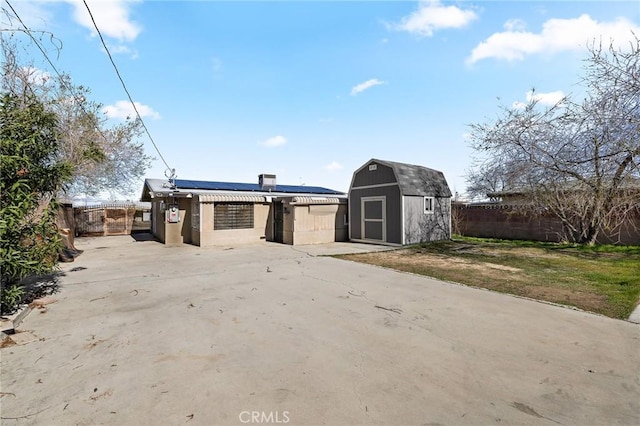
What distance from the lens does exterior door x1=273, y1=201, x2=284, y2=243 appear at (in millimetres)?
14938

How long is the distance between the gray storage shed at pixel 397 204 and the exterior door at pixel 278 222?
3581 millimetres

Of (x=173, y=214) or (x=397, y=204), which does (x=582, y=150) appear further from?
(x=173, y=214)

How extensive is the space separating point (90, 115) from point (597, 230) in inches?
916

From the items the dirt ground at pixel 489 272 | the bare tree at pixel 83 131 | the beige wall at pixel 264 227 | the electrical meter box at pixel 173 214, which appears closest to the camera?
the dirt ground at pixel 489 272

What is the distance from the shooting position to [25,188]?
4.64 meters

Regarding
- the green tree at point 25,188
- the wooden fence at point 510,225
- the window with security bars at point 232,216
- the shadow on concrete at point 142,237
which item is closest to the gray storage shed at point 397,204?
the wooden fence at point 510,225

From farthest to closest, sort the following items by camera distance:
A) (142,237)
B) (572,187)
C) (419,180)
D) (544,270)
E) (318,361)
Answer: (142,237) < (419,180) < (572,187) < (544,270) < (318,361)

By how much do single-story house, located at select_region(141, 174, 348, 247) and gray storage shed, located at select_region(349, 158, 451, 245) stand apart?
124cm

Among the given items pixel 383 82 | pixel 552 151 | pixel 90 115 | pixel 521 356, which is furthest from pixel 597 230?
pixel 90 115

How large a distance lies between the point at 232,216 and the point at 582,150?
14416mm

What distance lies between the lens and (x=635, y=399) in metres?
2.51

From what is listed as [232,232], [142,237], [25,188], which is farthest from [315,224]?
[142,237]

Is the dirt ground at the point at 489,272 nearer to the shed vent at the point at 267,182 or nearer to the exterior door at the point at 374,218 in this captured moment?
the exterior door at the point at 374,218

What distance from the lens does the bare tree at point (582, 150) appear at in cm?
844
